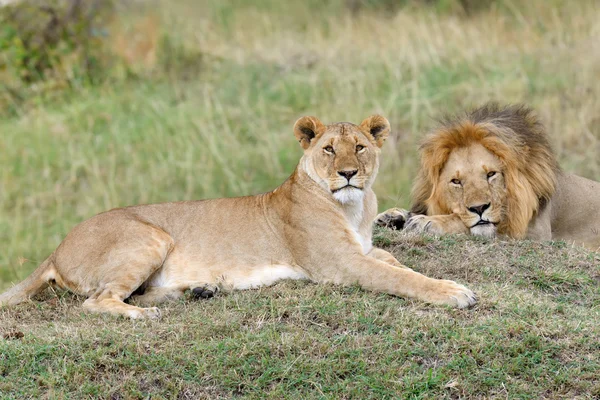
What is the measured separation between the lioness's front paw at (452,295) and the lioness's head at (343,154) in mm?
620

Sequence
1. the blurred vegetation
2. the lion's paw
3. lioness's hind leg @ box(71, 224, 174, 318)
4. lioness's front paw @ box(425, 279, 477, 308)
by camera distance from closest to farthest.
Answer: lioness's front paw @ box(425, 279, 477, 308), lioness's hind leg @ box(71, 224, 174, 318), the lion's paw, the blurred vegetation

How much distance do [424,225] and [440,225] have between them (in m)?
Answer: 0.10

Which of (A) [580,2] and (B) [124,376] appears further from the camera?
(A) [580,2]

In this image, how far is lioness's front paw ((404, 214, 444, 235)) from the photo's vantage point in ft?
17.3

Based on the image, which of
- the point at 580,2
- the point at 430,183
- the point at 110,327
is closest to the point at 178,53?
the point at 580,2

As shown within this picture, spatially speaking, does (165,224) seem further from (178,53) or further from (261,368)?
(178,53)

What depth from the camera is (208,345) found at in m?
3.70

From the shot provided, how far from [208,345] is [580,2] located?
32.1ft

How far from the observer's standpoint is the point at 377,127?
4602 mm

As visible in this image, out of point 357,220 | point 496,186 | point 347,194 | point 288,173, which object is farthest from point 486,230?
point 288,173

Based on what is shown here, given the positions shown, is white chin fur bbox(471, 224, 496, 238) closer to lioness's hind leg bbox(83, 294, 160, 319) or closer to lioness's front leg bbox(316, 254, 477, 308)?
lioness's front leg bbox(316, 254, 477, 308)

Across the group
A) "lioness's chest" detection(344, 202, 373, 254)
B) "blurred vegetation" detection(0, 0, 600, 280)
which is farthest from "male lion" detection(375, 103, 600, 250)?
"blurred vegetation" detection(0, 0, 600, 280)

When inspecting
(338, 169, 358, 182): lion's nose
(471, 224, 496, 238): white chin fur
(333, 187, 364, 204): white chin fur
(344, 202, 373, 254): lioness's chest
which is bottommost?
(471, 224, 496, 238): white chin fur

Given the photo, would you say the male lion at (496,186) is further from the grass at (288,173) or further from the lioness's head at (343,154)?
the lioness's head at (343,154)
